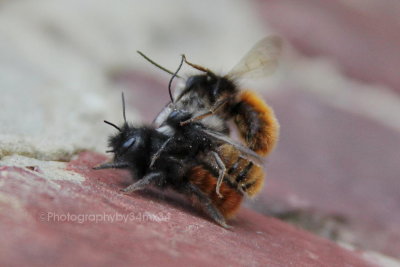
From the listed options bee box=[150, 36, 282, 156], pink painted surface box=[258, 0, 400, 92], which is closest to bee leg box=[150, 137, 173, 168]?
bee box=[150, 36, 282, 156]

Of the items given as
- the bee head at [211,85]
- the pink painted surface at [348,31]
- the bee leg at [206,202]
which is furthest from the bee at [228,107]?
the pink painted surface at [348,31]

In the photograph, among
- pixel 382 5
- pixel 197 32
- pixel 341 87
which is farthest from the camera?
pixel 382 5

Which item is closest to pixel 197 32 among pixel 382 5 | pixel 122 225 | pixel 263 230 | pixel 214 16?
pixel 214 16

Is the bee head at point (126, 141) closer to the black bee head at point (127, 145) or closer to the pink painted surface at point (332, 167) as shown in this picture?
the black bee head at point (127, 145)

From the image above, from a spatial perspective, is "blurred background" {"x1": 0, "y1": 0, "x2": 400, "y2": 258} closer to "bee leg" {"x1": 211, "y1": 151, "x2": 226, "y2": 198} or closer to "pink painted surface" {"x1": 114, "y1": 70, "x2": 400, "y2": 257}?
"pink painted surface" {"x1": 114, "y1": 70, "x2": 400, "y2": 257}

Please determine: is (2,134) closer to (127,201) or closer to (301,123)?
(127,201)

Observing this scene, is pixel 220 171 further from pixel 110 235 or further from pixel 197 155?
pixel 110 235
